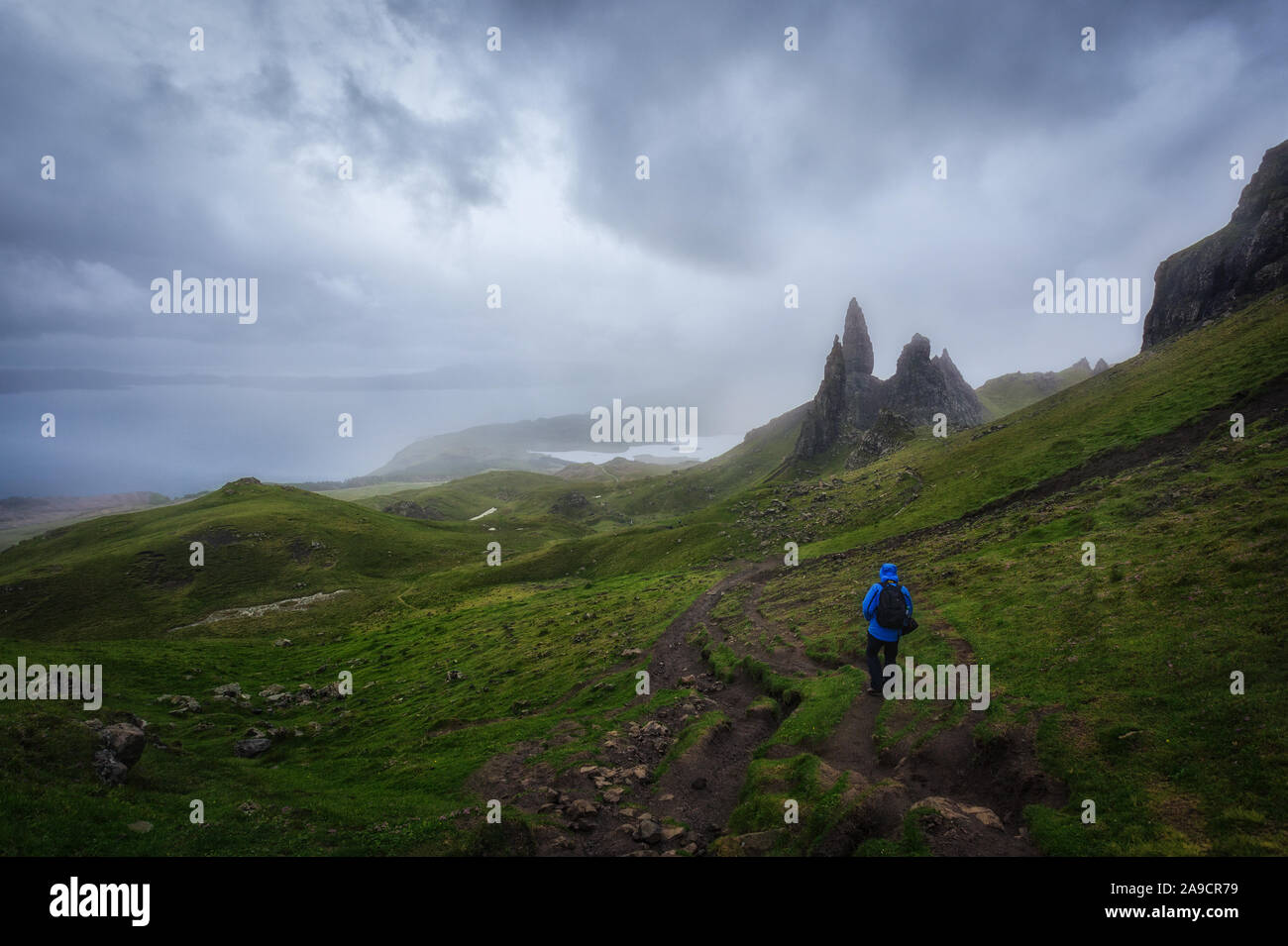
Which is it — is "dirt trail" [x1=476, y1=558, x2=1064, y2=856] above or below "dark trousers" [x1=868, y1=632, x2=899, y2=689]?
below

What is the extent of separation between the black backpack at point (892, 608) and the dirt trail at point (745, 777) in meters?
3.91

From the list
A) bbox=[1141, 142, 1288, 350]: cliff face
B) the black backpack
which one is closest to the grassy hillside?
the black backpack

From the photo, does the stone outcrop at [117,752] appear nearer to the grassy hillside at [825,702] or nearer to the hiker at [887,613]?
the grassy hillside at [825,702]

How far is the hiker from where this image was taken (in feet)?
74.5

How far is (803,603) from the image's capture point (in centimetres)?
4712

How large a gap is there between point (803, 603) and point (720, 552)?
132 feet

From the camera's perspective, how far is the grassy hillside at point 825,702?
51.0 ft

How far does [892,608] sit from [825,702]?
6310mm

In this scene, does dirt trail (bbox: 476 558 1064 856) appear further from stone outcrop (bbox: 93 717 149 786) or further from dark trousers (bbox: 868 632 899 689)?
stone outcrop (bbox: 93 717 149 786)

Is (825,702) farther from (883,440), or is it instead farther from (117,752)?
(883,440)

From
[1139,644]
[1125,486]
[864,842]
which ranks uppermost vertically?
[1125,486]

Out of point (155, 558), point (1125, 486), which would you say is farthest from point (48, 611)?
point (1125, 486)
